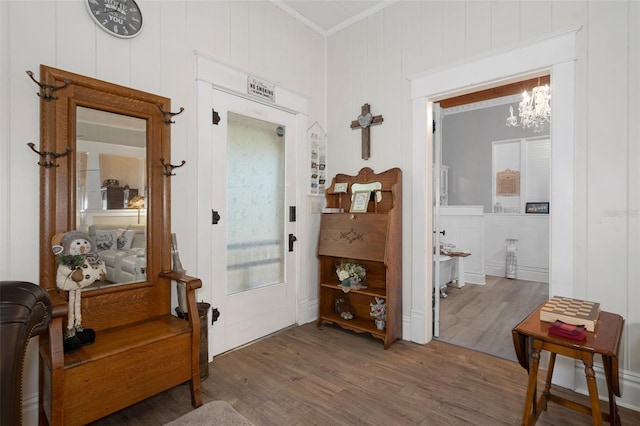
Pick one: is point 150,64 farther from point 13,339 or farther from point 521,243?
point 521,243

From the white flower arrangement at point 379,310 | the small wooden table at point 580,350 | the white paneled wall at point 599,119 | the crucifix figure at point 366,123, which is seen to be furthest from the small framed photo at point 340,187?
the small wooden table at point 580,350

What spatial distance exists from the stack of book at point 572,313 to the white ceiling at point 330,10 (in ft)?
9.60

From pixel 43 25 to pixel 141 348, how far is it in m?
1.90

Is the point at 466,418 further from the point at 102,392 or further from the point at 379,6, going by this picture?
the point at 379,6

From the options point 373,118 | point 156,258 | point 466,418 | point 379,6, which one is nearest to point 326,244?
point 373,118

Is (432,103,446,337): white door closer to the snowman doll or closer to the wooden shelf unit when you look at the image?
the wooden shelf unit

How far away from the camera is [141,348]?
1.79m

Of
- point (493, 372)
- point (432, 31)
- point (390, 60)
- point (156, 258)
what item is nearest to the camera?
point (156, 258)

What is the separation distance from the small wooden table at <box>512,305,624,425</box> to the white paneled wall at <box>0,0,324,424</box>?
2132 mm

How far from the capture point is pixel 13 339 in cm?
100

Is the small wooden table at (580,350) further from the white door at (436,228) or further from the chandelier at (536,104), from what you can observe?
the chandelier at (536,104)

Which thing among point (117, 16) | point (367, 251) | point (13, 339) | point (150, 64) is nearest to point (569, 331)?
point (367, 251)

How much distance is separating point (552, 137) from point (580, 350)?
1.54 m

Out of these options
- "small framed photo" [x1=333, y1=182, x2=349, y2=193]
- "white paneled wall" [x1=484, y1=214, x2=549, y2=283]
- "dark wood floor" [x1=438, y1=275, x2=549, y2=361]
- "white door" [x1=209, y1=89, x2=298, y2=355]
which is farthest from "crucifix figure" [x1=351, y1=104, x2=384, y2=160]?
"white paneled wall" [x1=484, y1=214, x2=549, y2=283]
